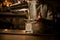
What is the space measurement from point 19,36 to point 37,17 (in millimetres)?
484

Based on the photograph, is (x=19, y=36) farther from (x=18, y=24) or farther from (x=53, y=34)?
(x=18, y=24)

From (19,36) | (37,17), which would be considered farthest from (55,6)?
(19,36)

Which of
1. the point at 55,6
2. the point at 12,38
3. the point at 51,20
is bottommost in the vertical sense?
the point at 12,38

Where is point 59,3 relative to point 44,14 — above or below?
above

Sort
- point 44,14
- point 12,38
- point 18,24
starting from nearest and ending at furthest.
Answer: point 12,38 < point 44,14 < point 18,24

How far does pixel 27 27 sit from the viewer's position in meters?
3.20

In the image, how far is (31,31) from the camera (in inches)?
122

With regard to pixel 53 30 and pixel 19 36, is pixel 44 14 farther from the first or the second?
pixel 19 36

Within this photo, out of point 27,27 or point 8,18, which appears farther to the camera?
point 8,18

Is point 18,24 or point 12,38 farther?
point 18,24

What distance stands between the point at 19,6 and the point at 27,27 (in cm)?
43

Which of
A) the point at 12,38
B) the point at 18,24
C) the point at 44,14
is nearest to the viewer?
the point at 12,38

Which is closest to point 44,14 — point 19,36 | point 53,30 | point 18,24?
point 53,30

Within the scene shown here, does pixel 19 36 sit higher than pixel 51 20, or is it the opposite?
pixel 51 20
